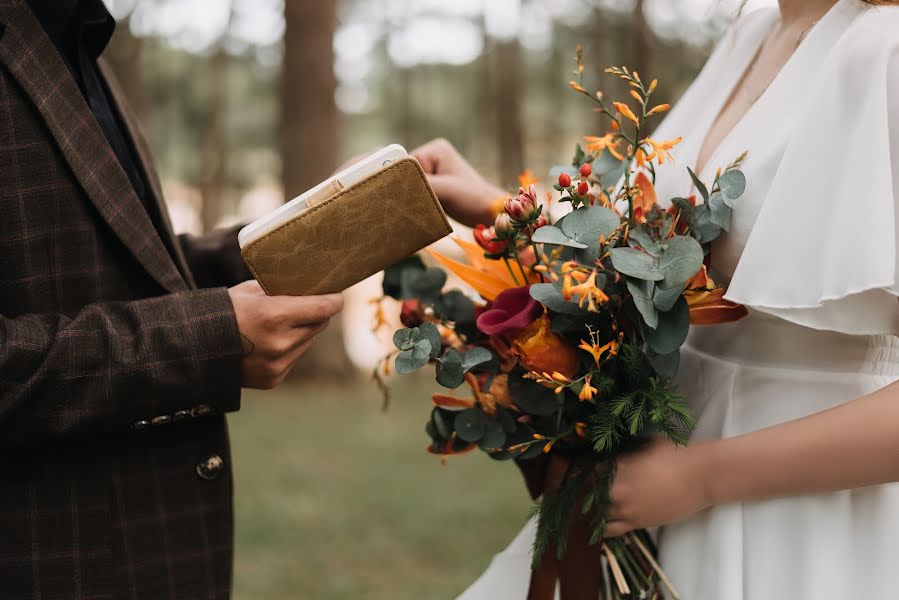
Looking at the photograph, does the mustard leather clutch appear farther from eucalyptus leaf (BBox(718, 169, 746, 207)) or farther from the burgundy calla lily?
eucalyptus leaf (BBox(718, 169, 746, 207))

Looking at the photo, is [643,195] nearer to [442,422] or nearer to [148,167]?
[442,422]

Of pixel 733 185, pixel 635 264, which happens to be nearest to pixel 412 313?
pixel 635 264

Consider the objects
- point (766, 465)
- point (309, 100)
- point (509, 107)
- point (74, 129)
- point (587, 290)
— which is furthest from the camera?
point (509, 107)

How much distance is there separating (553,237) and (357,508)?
177 inches

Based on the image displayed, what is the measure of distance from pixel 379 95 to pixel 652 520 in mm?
21498

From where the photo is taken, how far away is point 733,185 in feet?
4.68

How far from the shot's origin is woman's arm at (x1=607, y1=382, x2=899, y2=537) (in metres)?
1.37

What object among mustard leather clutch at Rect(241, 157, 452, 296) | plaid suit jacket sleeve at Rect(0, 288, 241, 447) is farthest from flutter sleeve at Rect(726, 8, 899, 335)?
plaid suit jacket sleeve at Rect(0, 288, 241, 447)

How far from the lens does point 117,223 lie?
1.66 meters

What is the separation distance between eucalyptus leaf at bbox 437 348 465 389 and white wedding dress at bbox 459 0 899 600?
0.45 metres

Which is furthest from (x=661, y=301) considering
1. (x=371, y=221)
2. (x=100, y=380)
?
(x=100, y=380)

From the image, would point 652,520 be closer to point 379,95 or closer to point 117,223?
point 117,223

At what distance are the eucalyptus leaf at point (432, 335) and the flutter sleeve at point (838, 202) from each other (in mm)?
467

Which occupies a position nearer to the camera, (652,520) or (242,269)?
(652,520)
